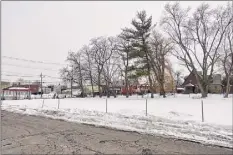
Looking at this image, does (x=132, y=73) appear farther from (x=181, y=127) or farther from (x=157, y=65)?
(x=181, y=127)

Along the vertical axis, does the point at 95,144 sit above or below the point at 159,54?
below

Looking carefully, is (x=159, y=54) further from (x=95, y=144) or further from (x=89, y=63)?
(x=95, y=144)

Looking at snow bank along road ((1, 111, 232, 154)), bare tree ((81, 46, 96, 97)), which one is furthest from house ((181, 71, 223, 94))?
snow bank along road ((1, 111, 232, 154))

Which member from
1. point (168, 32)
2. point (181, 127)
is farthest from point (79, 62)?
point (181, 127)

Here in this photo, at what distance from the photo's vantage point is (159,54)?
4981 cm

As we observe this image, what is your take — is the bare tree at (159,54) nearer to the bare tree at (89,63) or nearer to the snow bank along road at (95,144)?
the bare tree at (89,63)

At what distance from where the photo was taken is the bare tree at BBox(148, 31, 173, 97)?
4886 centimetres

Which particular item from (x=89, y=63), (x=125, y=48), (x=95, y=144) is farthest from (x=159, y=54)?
(x=95, y=144)

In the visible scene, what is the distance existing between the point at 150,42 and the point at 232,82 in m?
39.8

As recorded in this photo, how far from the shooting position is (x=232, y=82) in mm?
78312

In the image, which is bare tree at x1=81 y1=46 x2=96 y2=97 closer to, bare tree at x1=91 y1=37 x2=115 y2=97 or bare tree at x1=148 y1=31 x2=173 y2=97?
bare tree at x1=91 y1=37 x2=115 y2=97

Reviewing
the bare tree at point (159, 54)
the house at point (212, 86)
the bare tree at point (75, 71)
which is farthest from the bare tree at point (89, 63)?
the house at point (212, 86)

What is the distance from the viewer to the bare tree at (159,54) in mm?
48862

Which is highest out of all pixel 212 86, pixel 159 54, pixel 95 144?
pixel 159 54
